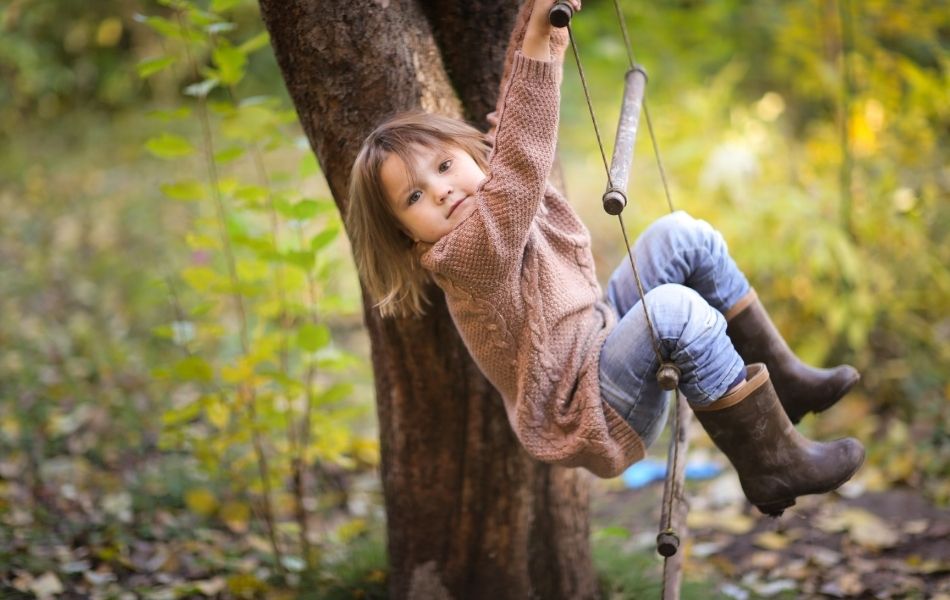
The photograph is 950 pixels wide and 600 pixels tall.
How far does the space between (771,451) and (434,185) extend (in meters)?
0.88

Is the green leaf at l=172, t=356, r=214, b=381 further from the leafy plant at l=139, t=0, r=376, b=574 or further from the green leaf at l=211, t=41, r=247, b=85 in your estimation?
the green leaf at l=211, t=41, r=247, b=85

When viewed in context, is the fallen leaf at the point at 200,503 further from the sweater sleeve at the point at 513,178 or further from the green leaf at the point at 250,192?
the sweater sleeve at the point at 513,178

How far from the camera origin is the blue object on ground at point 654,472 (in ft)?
11.1

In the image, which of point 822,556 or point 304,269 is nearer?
point 304,269

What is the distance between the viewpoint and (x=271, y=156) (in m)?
6.53

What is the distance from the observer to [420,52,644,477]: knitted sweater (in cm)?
160

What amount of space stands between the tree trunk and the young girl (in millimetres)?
150

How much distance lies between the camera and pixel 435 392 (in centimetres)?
210

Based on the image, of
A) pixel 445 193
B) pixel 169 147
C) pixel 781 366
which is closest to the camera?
pixel 445 193

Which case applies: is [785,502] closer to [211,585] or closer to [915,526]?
[915,526]

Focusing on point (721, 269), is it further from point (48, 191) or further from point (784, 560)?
point (48, 191)

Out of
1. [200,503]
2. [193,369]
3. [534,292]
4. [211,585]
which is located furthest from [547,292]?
[200,503]

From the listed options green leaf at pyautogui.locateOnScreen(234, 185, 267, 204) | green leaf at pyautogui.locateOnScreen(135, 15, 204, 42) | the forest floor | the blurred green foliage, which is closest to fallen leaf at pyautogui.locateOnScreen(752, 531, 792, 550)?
the forest floor

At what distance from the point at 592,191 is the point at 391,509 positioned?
4201mm
